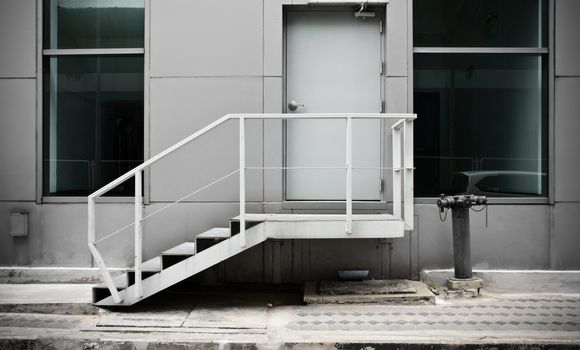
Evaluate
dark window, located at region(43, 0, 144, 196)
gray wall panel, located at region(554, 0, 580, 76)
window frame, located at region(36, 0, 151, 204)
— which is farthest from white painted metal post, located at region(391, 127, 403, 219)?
dark window, located at region(43, 0, 144, 196)

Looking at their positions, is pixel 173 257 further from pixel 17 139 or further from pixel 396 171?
pixel 17 139

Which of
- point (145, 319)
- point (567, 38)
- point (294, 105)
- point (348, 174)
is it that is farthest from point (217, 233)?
point (567, 38)

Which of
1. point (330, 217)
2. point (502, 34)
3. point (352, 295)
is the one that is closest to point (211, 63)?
point (330, 217)

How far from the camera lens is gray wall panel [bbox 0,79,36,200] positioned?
304 inches

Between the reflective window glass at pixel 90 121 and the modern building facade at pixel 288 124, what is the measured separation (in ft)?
0.07

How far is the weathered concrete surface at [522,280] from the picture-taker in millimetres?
7305

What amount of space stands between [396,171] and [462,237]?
1.20 m

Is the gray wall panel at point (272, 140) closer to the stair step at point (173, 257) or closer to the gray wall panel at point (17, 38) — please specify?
the stair step at point (173, 257)

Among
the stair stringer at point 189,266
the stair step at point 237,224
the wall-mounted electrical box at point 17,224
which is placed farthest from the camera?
the wall-mounted electrical box at point 17,224

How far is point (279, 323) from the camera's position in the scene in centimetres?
588

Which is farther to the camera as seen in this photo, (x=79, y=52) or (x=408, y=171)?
(x=79, y=52)

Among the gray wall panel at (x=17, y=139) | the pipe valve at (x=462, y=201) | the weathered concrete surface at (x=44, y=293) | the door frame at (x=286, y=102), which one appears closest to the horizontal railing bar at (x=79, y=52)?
the gray wall panel at (x=17, y=139)

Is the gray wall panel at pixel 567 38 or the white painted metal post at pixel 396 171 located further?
the gray wall panel at pixel 567 38

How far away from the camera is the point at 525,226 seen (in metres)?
7.48
